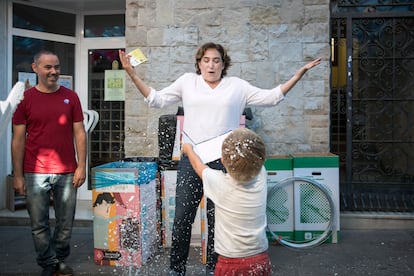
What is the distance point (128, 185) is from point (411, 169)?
371cm

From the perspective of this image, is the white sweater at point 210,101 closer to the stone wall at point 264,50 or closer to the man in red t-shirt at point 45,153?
the man in red t-shirt at point 45,153

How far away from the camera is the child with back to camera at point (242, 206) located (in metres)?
2.62

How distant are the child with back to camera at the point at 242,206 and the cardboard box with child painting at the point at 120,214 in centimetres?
186

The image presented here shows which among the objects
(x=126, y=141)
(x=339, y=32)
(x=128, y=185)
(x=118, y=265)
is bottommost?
(x=118, y=265)

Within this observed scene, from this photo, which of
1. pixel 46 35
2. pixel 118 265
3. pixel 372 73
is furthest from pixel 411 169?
pixel 46 35

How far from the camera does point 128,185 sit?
4.45m

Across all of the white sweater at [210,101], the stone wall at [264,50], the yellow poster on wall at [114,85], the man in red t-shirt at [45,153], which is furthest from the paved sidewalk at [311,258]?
the yellow poster on wall at [114,85]

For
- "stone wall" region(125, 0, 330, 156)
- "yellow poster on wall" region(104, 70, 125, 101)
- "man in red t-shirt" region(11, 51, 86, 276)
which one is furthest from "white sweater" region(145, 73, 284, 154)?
"yellow poster on wall" region(104, 70, 125, 101)

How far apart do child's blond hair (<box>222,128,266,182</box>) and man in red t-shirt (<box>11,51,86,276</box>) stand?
1.95 m

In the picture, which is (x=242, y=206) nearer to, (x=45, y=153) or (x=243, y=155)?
(x=243, y=155)

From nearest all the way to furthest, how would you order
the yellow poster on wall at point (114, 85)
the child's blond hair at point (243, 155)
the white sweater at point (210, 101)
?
the child's blond hair at point (243, 155) → the white sweater at point (210, 101) → the yellow poster on wall at point (114, 85)

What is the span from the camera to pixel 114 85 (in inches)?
287

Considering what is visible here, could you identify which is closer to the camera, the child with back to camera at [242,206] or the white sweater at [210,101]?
the child with back to camera at [242,206]

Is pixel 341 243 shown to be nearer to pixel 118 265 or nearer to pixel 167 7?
pixel 118 265
